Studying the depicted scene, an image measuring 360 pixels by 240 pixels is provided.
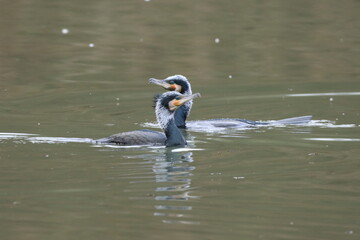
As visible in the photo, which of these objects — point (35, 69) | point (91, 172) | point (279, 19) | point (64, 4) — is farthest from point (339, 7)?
point (91, 172)

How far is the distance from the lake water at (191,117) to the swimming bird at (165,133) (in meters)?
0.18

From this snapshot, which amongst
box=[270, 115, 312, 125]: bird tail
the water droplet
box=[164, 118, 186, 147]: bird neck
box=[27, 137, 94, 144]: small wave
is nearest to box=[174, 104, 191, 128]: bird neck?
box=[270, 115, 312, 125]: bird tail

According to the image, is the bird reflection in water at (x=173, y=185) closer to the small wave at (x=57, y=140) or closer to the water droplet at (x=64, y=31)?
the small wave at (x=57, y=140)

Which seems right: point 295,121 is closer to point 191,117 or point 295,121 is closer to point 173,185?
point 191,117

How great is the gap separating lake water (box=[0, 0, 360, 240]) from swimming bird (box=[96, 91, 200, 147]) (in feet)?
0.60

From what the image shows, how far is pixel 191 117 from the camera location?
15.5 metres

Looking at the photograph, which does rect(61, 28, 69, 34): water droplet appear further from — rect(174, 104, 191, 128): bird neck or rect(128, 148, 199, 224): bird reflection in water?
rect(128, 148, 199, 224): bird reflection in water

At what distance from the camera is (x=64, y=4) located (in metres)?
26.1

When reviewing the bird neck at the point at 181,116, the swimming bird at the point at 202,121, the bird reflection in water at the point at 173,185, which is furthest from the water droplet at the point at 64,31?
the bird reflection in water at the point at 173,185

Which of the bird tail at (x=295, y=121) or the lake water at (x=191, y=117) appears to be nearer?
the lake water at (x=191, y=117)

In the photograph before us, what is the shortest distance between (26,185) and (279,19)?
15.8 metres

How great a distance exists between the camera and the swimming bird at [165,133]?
1176cm

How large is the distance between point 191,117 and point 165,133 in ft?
11.3

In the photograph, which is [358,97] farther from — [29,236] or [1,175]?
[29,236]
